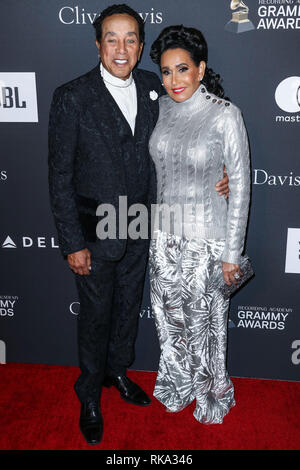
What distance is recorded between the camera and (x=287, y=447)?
237cm

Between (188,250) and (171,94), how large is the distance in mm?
713

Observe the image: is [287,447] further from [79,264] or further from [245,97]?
[245,97]

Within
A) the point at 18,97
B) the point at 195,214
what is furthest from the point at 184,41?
the point at 18,97

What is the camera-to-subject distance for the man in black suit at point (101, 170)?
2.05 meters

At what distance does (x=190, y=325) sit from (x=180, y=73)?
1191 mm

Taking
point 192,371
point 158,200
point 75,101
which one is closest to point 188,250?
point 158,200

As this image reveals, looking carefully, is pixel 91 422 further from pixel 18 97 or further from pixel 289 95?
pixel 289 95

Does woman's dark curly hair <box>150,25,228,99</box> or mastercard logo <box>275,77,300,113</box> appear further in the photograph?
mastercard logo <box>275,77,300,113</box>

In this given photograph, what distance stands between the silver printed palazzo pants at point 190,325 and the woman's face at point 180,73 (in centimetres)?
66

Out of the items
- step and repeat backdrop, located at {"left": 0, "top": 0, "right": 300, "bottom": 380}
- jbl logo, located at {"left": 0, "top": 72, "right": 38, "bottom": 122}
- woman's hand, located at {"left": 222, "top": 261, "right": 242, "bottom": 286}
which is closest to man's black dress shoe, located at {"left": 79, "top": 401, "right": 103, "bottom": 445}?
step and repeat backdrop, located at {"left": 0, "top": 0, "right": 300, "bottom": 380}

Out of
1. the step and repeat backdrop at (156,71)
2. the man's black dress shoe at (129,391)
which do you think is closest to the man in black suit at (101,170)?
the man's black dress shoe at (129,391)

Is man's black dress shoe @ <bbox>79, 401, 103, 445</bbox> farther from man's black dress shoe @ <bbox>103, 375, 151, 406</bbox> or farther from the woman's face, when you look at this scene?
the woman's face

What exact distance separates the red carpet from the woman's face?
1683mm

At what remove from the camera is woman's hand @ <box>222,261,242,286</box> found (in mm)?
2201
